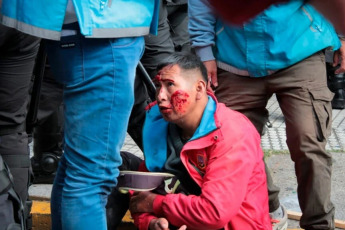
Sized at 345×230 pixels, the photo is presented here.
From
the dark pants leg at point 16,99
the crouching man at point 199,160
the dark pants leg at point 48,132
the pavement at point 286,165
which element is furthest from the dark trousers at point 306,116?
the dark pants leg at point 48,132

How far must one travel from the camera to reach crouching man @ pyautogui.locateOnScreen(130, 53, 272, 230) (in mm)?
2572

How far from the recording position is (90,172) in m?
2.35

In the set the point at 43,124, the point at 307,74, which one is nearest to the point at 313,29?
the point at 307,74

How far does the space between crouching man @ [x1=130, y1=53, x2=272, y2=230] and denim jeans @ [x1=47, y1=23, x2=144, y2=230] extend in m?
0.34

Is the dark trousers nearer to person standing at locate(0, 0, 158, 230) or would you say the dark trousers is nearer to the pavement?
the pavement

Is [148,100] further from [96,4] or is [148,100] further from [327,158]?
[96,4]

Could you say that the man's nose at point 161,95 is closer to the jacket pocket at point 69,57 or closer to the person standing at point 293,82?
the person standing at point 293,82

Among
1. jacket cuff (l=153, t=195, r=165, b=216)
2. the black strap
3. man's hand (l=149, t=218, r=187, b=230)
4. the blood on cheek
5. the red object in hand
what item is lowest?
man's hand (l=149, t=218, r=187, b=230)

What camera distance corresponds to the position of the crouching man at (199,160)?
2.57m

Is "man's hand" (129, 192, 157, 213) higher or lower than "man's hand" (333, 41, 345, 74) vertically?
lower

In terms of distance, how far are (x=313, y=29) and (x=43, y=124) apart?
1.83m

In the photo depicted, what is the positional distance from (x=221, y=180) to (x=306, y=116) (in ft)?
1.96

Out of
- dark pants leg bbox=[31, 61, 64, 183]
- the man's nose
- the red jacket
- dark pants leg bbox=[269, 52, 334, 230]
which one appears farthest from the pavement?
the man's nose

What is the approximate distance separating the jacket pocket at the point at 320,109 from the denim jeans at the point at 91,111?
947 millimetres
